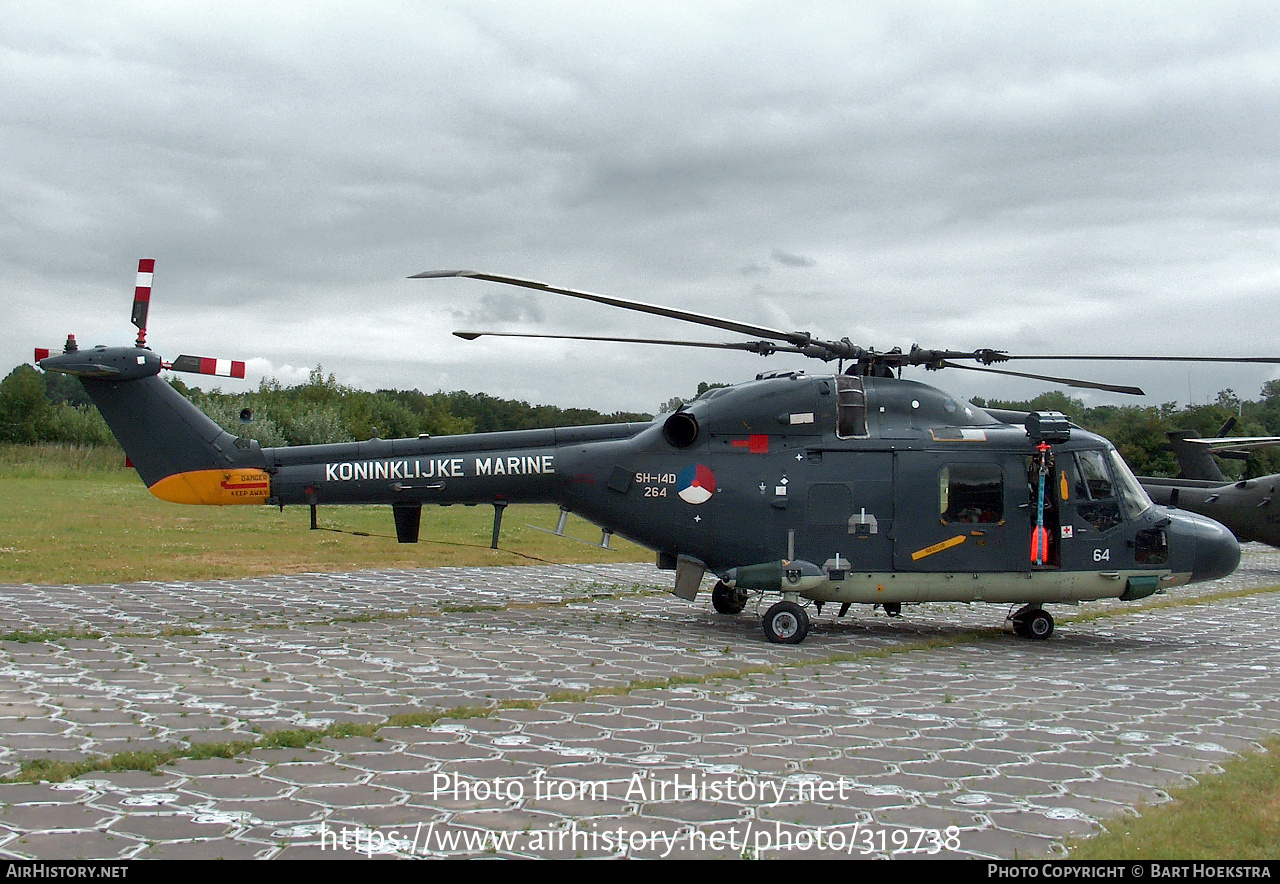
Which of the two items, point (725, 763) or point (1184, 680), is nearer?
point (725, 763)

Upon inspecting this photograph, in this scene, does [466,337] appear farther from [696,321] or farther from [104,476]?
[104,476]

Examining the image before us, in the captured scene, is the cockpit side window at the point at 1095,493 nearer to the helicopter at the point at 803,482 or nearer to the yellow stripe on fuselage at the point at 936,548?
the helicopter at the point at 803,482

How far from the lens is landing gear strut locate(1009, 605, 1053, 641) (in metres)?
13.1

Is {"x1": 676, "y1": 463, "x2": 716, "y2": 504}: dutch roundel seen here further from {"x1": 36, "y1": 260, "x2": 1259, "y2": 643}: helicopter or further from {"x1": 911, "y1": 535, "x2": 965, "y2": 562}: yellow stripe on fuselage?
{"x1": 911, "y1": 535, "x2": 965, "y2": 562}: yellow stripe on fuselage

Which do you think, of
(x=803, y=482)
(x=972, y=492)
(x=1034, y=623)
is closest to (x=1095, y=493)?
(x=972, y=492)

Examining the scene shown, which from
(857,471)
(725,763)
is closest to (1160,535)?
(857,471)

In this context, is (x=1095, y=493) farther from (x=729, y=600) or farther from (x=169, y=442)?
(x=169, y=442)

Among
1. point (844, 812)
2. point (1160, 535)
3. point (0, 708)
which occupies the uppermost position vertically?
point (1160, 535)

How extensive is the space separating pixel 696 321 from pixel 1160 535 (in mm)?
6694

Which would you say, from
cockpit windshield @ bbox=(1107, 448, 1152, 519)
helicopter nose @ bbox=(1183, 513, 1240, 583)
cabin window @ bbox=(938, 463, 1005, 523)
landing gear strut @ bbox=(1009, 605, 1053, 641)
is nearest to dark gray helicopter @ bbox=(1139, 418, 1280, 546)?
helicopter nose @ bbox=(1183, 513, 1240, 583)

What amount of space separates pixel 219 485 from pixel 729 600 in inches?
287

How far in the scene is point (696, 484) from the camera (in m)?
12.9

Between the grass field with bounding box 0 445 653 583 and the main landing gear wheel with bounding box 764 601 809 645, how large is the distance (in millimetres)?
7648

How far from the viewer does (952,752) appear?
691 cm
